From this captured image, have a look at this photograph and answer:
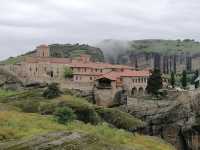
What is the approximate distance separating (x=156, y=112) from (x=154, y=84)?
8.93 m

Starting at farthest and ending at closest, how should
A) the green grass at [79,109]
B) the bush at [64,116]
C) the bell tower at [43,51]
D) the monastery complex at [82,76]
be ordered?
the bell tower at [43,51]
the monastery complex at [82,76]
the green grass at [79,109]
the bush at [64,116]

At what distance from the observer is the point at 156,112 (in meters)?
102

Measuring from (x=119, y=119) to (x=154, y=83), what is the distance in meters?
19.2

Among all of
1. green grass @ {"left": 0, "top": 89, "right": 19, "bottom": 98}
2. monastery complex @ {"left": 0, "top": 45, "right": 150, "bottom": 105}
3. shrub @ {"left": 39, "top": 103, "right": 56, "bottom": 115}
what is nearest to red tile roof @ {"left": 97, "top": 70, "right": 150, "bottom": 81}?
monastery complex @ {"left": 0, "top": 45, "right": 150, "bottom": 105}

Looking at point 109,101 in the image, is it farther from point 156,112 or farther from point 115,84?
point 156,112

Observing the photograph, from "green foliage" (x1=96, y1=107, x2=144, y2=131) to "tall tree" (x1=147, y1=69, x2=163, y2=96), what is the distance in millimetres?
15282

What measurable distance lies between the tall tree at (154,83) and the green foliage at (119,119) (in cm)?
1528

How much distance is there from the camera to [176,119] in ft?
327

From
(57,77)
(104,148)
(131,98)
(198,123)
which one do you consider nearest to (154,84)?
(131,98)

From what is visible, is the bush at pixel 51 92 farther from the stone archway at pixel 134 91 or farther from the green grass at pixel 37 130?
the green grass at pixel 37 130

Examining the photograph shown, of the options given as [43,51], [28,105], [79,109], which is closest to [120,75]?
[79,109]

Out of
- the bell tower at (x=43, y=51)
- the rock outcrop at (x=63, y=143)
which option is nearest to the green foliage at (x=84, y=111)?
the bell tower at (x=43, y=51)

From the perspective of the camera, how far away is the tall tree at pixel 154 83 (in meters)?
108

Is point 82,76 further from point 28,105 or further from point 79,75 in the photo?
point 28,105
